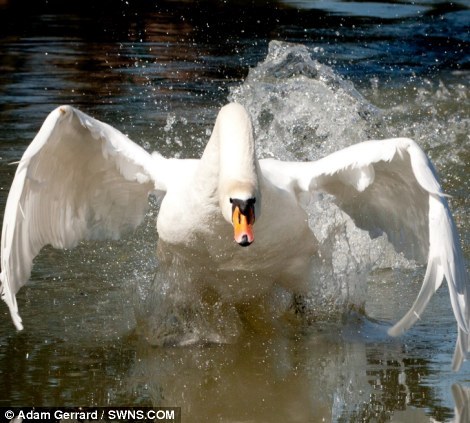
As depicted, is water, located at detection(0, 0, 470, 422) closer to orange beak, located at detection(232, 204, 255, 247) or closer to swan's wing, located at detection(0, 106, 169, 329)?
swan's wing, located at detection(0, 106, 169, 329)

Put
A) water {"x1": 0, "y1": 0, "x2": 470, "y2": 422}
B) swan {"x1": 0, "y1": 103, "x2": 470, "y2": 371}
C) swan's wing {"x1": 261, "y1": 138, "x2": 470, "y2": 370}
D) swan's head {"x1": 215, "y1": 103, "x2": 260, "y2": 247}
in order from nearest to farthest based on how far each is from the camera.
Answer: swan's wing {"x1": 261, "y1": 138, "x2": 470, "y2": 370}, swan's head {"x1": 215, "y1": 103, "x2": 260, "y2": 247}, swan {"x1": 0, "y1": 103, "x2": 470, "y2": 371}, water {"x1": 0, "y1": 0, "x2": 470, "y2": 422}

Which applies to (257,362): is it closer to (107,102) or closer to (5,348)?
(5,348)

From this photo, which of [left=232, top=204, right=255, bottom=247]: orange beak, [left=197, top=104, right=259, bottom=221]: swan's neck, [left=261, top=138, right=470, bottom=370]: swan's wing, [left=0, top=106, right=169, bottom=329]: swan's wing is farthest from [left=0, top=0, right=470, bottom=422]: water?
[left=197, top=104, right=259, bottom=221]: swan's neck

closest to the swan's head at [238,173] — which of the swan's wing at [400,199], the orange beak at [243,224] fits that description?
the orange beak at [243,224]

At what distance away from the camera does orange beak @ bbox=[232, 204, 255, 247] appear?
17.3 ft

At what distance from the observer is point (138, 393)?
5609 millimetres

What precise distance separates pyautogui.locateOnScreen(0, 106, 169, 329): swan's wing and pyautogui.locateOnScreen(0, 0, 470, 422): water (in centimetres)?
49

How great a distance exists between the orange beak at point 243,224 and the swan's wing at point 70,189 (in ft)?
3.63

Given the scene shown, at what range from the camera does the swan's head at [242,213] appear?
5.27 meters

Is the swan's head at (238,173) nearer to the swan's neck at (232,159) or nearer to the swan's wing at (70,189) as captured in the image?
the swan's neck at (232,159)

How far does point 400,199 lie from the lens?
6.40 m

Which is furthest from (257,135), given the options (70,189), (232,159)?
(232,159)

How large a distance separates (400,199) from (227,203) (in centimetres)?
133

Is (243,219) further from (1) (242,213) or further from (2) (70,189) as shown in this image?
(2) (70,189)
